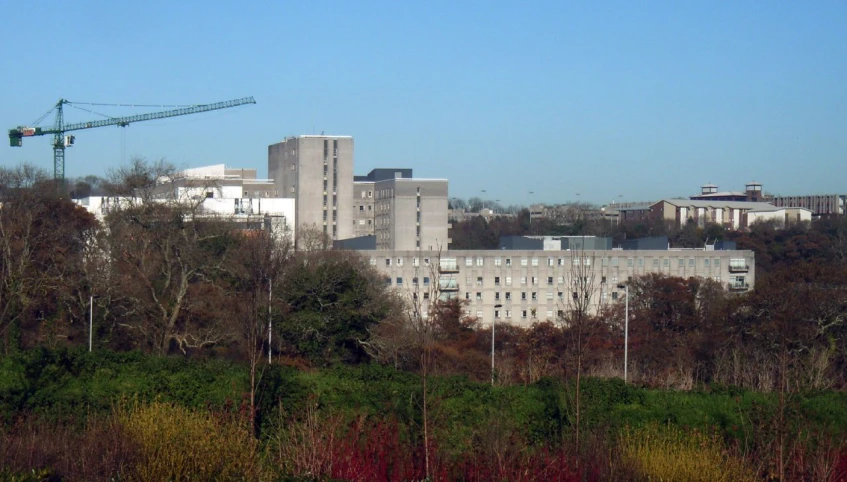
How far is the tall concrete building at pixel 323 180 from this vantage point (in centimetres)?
6512

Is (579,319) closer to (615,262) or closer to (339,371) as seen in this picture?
(339,371)

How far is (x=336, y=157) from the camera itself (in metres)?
65.9

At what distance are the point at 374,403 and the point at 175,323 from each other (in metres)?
14.7

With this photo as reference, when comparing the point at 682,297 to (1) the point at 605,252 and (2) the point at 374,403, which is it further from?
(2) the point at 374,403

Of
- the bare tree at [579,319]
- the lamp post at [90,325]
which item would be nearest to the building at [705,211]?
the lamp post at [90,325]

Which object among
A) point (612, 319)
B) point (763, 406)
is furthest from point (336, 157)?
point (763, 406)

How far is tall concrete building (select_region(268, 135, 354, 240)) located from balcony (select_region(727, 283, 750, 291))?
28.4 m

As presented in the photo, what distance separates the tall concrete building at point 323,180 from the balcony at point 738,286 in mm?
28442

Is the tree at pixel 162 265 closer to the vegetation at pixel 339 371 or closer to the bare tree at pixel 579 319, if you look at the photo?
the vegetation at pixel 339 371

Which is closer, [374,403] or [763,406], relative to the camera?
[763,406]

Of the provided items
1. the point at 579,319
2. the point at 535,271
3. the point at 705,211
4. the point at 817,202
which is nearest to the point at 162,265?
the point at 579,319

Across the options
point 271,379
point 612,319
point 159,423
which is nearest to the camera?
point 159,423

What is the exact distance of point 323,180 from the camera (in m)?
65.8

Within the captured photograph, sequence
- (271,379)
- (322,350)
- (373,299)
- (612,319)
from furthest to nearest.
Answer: (612,319) → (373,299) → (322,350) → (271,379)
